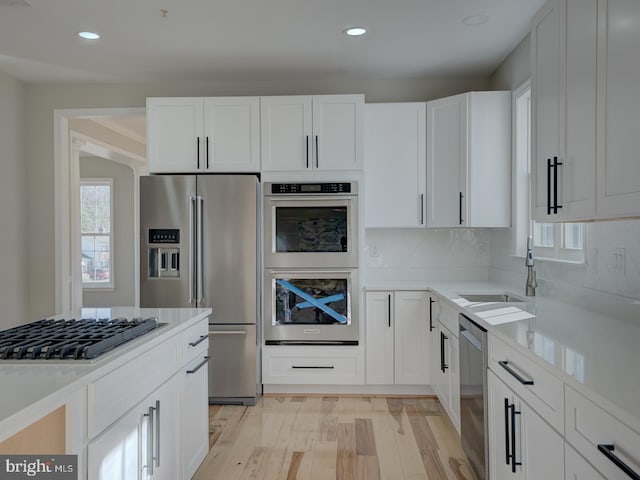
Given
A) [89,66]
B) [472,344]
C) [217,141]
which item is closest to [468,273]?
[472,344]

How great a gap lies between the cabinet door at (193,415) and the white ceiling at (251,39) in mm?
2148

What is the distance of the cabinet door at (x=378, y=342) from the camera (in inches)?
146

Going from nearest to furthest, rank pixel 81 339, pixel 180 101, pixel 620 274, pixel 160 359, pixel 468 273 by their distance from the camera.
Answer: pixel 81 339 → pixel 160 359 → pixel 620 274 → pixel 180 101 → pixel 468 273

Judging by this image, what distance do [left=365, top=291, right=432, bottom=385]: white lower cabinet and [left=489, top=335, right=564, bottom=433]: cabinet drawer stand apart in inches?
62.7

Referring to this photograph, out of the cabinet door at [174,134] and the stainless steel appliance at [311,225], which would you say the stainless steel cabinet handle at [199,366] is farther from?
the cabinet door at [174,134]

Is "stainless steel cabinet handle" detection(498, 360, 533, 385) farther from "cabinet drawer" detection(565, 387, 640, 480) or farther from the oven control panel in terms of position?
the oven control panel

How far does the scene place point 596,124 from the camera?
1.69 meters

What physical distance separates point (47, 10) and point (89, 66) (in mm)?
1015

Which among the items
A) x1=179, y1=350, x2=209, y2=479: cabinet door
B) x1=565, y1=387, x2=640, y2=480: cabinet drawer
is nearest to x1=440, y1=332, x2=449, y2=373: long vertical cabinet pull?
x1=179, y1=350, x2=209, y2=479: cabinet door

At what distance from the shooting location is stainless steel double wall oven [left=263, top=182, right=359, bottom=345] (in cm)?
370

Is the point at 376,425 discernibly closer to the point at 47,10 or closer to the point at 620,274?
the point at 620,274

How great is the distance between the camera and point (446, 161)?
3.73 m

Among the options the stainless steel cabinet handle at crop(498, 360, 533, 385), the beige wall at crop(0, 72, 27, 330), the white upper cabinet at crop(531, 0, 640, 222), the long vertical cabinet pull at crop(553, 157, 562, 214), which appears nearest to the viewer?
the white upper cabinet at crop(531, 0, 640, 222)

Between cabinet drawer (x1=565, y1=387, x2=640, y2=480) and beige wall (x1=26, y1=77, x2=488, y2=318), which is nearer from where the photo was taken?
cabinet drawer (x1=565, y1=387, x2=640, y2=480)
